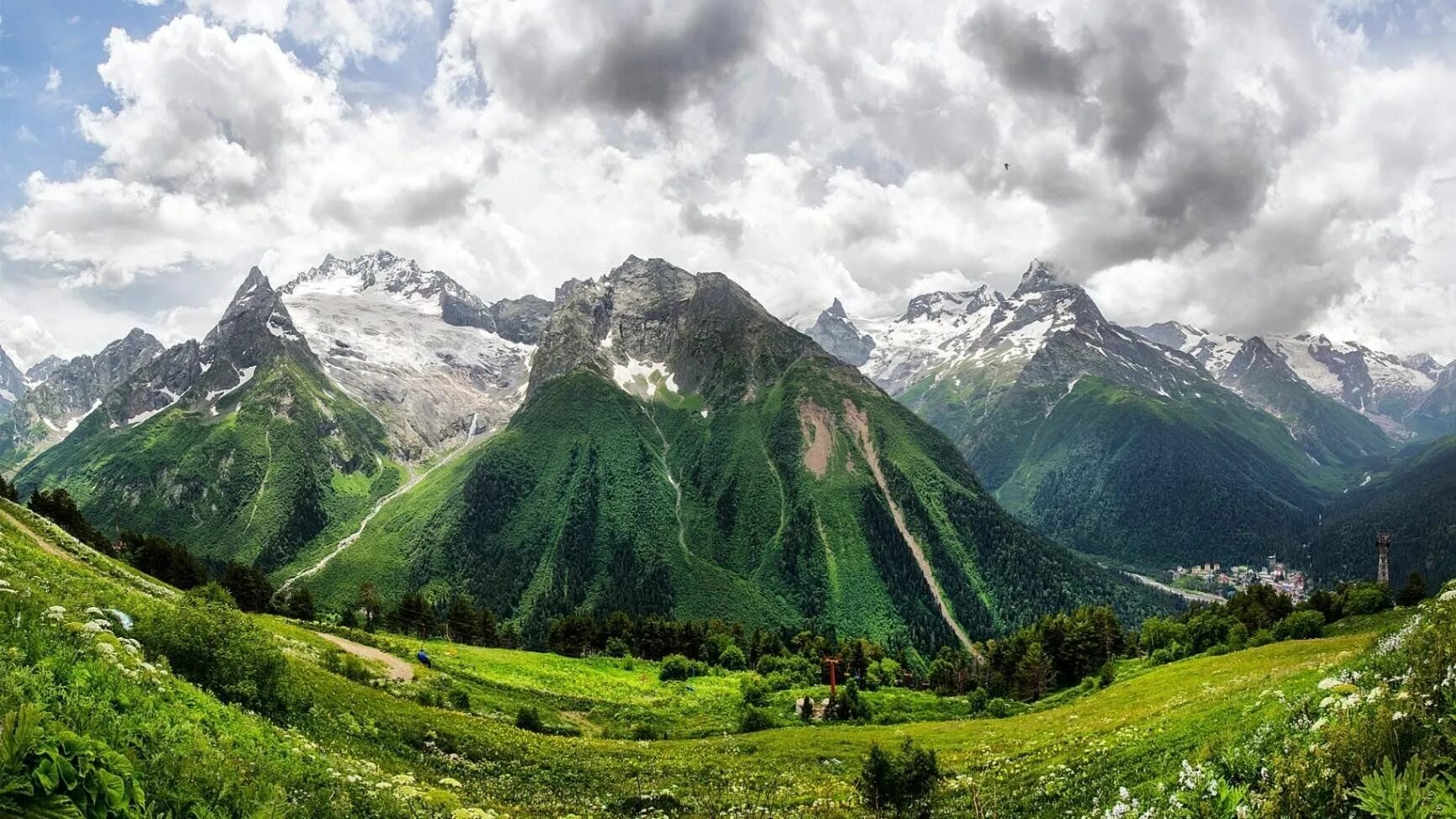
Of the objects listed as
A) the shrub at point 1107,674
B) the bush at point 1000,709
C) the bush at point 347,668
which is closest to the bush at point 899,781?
the bush at point 347,668

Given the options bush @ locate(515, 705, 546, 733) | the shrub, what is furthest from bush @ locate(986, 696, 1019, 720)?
bush @ locate(515, 705, 546, 733)

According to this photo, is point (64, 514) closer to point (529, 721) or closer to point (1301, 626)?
point (529, 721)

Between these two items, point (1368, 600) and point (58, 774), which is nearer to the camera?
point (58, 774)

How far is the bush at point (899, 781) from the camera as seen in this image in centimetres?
3431

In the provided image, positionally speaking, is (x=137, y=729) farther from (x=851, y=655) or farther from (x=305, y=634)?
(x=851, y=655)

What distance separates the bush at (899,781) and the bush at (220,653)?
2615cm

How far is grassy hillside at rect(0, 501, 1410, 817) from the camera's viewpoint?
15.4 m

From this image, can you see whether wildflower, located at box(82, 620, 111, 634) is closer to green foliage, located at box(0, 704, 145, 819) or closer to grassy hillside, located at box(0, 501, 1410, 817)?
grassy hillside, located at box(0, 501, 1410, 817)

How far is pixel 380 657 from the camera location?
69.9 m

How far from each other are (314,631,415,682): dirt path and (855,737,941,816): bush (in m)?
38.6

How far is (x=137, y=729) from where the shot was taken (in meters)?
15.5

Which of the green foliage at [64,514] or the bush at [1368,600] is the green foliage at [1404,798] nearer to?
the bush at [1368,600]

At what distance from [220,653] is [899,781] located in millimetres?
29666

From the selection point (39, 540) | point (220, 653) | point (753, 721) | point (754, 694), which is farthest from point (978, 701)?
point (39, 540)
